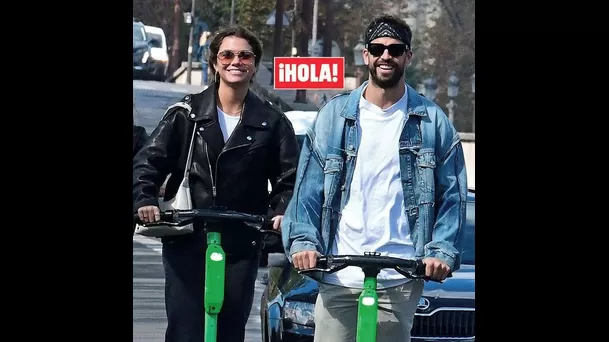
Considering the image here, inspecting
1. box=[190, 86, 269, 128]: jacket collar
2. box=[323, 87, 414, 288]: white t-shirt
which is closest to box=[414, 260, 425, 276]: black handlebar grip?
box=[323, 87, 414, 288]: white t-shirt

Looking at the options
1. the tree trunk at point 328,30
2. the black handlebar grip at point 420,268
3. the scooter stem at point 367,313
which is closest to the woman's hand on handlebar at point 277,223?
the scooter stem at point 367,313

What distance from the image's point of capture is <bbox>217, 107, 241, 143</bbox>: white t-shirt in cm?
549

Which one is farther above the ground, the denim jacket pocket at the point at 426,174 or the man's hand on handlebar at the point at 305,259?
the denim jacket pocket at the point at 426,174

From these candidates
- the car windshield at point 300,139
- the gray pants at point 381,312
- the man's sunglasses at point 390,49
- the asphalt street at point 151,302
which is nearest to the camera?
the gray pants at point 381,312

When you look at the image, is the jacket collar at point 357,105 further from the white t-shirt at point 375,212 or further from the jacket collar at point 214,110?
the jacket collar at point 214,110

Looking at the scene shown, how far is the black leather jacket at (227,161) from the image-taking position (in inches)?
215

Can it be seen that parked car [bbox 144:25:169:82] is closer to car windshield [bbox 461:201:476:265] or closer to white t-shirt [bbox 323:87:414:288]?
white t-shirt [bbox 323:87:414:288]

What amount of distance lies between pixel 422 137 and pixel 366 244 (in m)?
0.49

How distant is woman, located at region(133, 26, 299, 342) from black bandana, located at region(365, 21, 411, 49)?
1.85 feet

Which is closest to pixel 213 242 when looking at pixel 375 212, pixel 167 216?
pixel 167 216

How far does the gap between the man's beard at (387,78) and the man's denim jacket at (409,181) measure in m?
0.08
